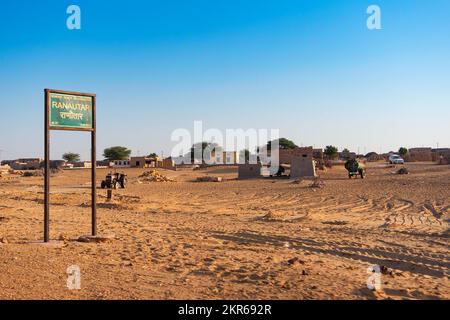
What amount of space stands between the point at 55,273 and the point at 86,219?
7.12 meters

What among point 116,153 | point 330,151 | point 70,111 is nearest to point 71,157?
point 116,153

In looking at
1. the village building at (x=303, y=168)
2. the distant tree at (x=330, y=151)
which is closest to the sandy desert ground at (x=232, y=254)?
the village building at (x=303, y=168)

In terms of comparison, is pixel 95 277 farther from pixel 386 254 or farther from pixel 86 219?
pixel 86 219

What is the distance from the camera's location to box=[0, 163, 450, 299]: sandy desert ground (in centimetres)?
578

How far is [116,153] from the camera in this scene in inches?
4003

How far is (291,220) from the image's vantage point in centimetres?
1341

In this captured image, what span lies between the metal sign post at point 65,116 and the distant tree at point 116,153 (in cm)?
9428

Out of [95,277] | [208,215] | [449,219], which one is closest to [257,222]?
[208,215]

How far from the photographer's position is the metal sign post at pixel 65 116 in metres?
8.89

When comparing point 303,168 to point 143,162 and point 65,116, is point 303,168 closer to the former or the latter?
point 65,116

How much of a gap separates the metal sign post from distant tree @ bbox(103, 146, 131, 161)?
3712 inches

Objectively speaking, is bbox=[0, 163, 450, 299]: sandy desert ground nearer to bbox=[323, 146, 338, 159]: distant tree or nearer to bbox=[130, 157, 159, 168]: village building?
bbox=[130, 157, 159, 168]: village building

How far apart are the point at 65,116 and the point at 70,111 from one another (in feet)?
0.55

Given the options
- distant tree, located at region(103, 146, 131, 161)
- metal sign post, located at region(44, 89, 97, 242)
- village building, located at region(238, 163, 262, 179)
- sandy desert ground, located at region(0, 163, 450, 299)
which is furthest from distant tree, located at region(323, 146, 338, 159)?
metal sign post, located at region(44, 89, 97, 242)
